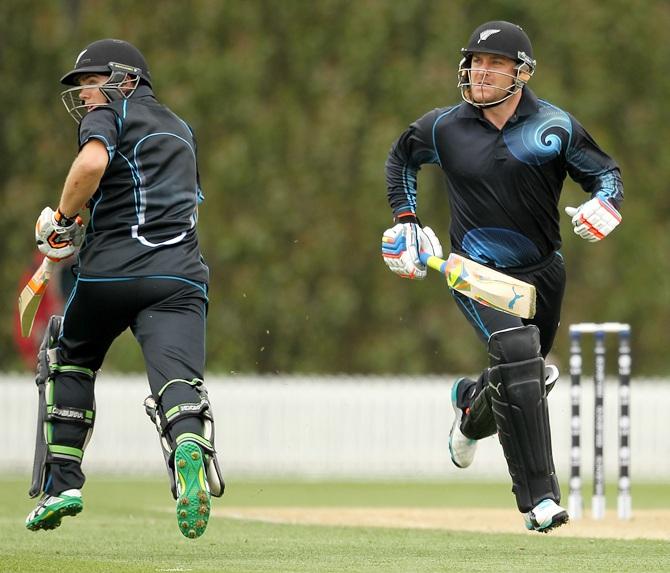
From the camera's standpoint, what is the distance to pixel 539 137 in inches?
271

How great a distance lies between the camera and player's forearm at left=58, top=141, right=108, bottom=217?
20.1ft

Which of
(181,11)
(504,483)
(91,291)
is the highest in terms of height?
(181,11)

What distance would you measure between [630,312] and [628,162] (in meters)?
1.95

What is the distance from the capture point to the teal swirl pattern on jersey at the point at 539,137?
6.88 metres

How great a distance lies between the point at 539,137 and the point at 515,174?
0.61 feet

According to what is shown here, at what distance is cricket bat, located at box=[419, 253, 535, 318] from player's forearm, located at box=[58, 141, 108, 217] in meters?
1.61

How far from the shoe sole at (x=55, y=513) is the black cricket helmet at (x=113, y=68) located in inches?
62.3

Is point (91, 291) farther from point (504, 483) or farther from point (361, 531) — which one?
point (504, 483)

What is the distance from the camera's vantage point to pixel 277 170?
20.2 meters

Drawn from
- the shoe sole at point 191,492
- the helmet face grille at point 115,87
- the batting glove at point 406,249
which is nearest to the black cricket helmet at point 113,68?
the helmet face grille at point 115,87

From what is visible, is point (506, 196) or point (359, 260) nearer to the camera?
point (506, 196)

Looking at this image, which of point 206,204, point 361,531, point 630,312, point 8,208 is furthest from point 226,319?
point 361,531

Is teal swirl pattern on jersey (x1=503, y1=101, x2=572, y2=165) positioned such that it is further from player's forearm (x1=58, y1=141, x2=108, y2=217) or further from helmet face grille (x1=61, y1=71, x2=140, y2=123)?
player's forearm (x1=58, y1=141, x2=108, y2=217)

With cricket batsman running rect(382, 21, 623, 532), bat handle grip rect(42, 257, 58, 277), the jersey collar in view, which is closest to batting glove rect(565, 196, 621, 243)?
cricket batsman running rect(382, 21, 623, 532)
